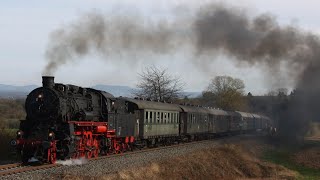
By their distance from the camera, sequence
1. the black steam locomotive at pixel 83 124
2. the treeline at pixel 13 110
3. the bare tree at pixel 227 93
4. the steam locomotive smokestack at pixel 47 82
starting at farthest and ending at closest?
the bare tree at pixel 227 93, the treeline at pixel 13 110, the steam locomotive smokestack at pixel 47 82, the black steam locomotive at pixel 83 124

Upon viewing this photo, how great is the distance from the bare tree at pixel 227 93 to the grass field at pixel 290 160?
1747 inches

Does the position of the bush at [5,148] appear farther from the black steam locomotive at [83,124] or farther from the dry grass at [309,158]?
the dry grass at [309,158]

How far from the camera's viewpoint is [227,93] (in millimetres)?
89438

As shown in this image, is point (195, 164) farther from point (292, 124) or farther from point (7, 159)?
point (292, 124)

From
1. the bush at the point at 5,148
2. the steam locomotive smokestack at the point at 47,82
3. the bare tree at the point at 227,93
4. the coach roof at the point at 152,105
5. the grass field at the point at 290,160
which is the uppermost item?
the bare tree at the point at 227,93

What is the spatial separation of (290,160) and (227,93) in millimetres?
56971

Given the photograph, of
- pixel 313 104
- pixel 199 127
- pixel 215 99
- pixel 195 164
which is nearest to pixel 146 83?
pixel 199 127

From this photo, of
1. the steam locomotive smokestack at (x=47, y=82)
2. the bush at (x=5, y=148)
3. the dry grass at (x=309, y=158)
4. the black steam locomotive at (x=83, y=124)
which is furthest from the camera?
the dry grass at (x=309, y=158)

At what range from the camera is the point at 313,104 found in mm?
48000

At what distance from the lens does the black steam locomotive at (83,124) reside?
Answer: 61.3 ft

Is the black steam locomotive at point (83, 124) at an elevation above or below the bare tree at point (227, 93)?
below

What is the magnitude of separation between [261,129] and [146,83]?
25466mm

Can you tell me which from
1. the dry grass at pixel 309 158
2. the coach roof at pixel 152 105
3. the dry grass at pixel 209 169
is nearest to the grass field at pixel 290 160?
the dry grass at pixel 309 158

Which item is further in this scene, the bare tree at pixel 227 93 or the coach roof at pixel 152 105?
the bare tree at pixel 227 93
